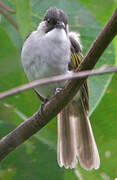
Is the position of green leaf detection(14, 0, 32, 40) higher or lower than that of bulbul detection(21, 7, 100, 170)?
higher

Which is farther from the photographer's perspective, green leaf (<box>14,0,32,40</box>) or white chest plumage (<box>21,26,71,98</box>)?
white chest plumage (<box>21,26,71,98</box>)

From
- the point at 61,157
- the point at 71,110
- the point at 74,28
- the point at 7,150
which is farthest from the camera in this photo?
the point at 71,110

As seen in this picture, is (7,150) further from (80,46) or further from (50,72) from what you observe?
(80,46)

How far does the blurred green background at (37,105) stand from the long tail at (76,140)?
0.07 metres

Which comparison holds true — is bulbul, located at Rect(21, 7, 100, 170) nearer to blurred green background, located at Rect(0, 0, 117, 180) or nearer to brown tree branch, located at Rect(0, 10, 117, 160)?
blurred green background, located at Rect(0, 0, 117, 180)

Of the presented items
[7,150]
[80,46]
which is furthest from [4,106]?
[7,150]

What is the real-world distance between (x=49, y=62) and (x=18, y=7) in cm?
103

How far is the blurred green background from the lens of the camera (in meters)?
2.97

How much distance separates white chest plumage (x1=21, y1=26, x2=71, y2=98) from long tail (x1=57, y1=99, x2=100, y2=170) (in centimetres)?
52

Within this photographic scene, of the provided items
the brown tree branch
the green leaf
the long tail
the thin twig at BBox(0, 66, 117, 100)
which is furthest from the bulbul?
the thin twig at BBox(0, 66, 117, 100)

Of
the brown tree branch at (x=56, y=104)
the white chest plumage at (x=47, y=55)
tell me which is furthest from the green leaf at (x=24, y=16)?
the white chest plumage at (x=47, y=55)

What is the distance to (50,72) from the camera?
2.85m

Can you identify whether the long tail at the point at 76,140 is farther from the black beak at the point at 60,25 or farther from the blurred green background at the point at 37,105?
the black beak at the point at 60,25

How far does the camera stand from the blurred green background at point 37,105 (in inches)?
117
